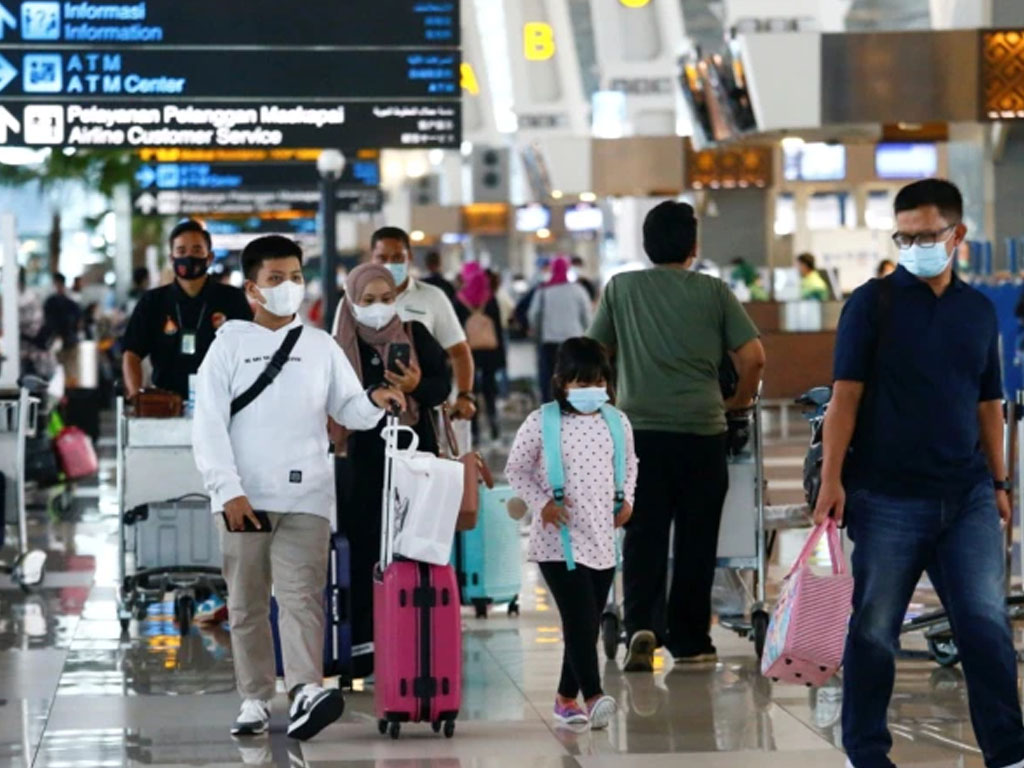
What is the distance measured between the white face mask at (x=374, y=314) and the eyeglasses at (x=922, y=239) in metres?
2.76

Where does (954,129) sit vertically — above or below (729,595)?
above

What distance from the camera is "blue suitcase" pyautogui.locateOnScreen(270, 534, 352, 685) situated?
29.1ft

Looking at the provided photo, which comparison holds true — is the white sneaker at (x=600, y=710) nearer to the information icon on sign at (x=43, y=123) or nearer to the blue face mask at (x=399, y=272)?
the blue face mask at (x=399, y=272)

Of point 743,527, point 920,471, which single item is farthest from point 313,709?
point 743,527

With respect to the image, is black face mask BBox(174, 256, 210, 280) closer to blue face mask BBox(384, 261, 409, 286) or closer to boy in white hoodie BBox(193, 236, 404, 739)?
blue face mask BBox(384, 261, 409, 286)

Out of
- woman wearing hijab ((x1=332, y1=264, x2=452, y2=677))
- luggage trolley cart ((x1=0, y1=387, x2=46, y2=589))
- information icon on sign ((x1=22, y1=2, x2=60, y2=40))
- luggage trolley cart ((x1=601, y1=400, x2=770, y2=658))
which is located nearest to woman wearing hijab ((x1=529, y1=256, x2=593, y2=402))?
information icon on sign ((x1=22, y1=2, x2=60, y2=40))

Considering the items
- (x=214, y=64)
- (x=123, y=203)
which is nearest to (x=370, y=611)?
(x=214, y=64)

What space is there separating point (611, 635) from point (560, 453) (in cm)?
199

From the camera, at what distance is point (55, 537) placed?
16172mm

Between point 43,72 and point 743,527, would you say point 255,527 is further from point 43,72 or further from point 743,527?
point 43,72

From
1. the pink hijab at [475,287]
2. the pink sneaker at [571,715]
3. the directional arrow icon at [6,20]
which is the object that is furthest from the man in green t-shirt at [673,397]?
the pink hijab at [475,287]

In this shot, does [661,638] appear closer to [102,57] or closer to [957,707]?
[957,707]

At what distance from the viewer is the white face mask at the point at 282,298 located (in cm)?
806

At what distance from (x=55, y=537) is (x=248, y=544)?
843cm
